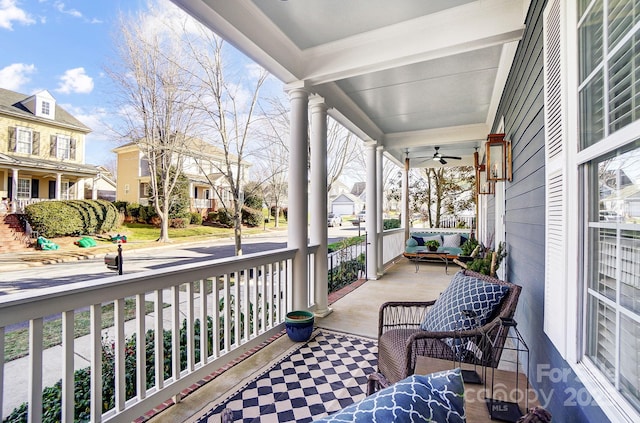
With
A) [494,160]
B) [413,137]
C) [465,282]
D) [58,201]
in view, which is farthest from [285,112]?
[465,282]

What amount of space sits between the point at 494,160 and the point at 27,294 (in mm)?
4238

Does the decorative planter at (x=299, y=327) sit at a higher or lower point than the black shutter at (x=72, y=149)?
lower

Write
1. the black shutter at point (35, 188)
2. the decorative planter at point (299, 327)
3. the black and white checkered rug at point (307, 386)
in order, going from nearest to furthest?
1. the black and white checkered rug at point (307, 386)
2. the black shutter at point (35, 188)
3. the decorative planter at point (299, 327)

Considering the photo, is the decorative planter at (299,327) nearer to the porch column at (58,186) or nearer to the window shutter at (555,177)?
the window shutter at (555,177)

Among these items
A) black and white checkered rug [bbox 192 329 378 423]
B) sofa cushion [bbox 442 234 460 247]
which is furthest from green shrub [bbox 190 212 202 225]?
sofa cushion [bbox 442 234 460 247]

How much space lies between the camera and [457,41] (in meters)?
2.56

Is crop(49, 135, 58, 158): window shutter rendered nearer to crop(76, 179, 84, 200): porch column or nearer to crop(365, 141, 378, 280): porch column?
crop(76, 179, 84, 200): porch column

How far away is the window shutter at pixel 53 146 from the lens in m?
2.34

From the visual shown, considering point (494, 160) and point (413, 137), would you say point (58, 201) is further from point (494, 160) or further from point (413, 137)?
point (413, 137)

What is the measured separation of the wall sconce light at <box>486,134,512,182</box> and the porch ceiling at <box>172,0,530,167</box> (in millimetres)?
800

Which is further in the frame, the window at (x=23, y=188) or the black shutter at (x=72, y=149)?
the black shutter at (x=72, y=149)

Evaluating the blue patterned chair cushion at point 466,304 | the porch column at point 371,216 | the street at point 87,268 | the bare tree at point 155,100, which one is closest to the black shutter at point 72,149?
the street at point 87,268

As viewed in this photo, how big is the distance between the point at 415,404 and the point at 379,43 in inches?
120

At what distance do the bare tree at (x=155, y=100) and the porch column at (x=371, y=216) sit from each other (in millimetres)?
3289
